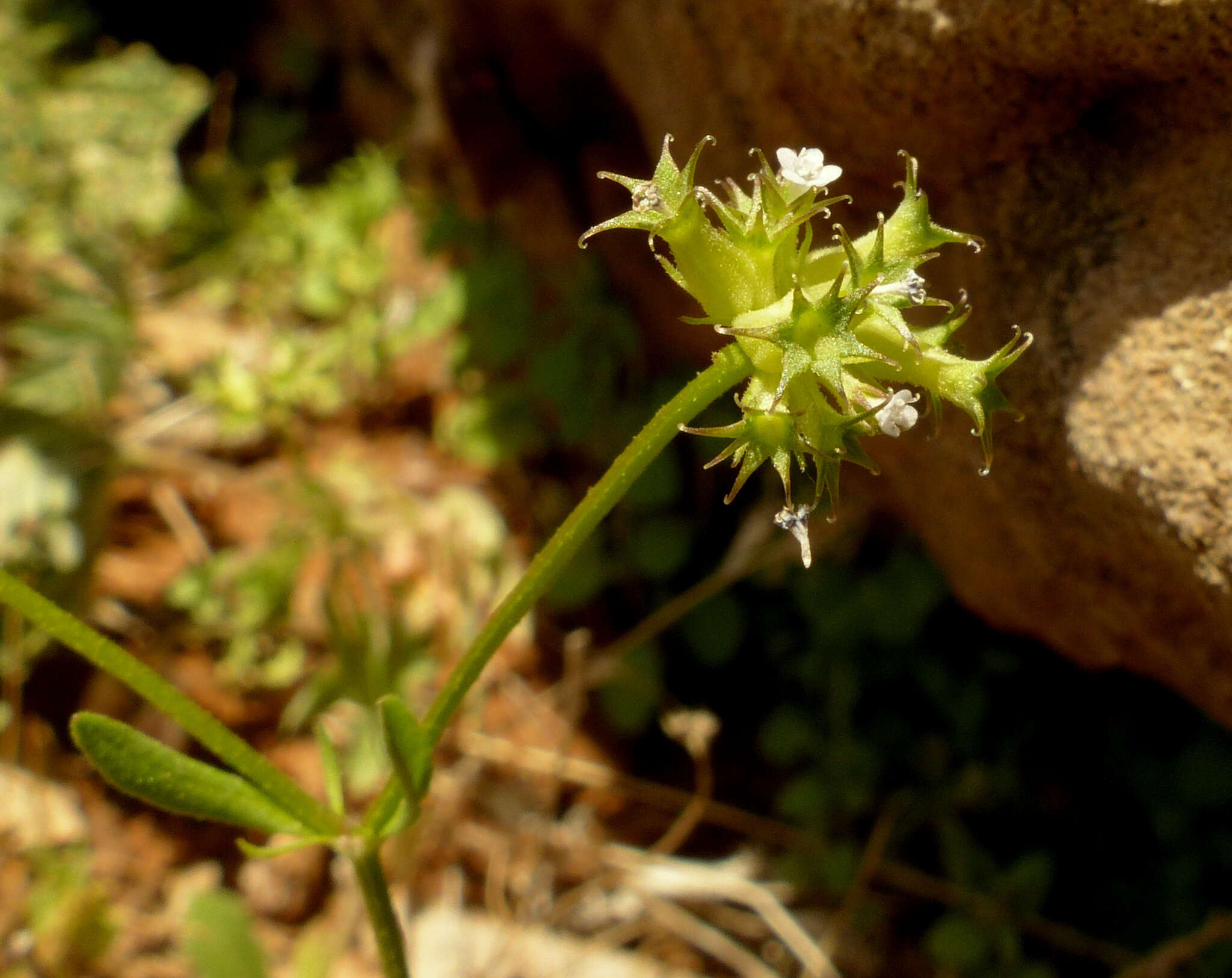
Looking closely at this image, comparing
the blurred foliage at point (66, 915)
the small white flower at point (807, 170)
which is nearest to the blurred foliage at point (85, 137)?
the blurred foliage at point (66, 915)

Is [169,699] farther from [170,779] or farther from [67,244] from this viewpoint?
[67,244]

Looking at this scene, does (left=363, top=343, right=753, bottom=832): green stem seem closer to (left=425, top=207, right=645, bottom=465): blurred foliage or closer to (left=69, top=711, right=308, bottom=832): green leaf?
(left=69, top=711, right=308, bottom=832): green leaf

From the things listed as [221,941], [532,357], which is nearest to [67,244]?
[532,357]

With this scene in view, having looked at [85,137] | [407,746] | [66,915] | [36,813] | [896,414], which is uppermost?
[85,137]

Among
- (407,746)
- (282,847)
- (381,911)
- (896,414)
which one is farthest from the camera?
(381,911)

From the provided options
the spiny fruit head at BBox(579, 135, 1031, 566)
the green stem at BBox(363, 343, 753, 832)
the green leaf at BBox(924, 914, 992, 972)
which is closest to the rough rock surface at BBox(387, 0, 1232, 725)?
the spiny fruit head at BBox(579, 135, 1031, 566)

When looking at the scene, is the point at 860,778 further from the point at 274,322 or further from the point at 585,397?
the point at 274,322
